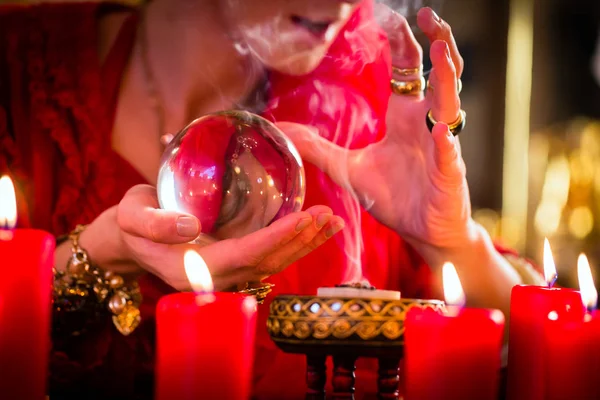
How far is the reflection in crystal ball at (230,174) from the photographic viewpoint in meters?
0.85

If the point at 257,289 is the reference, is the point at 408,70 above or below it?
above

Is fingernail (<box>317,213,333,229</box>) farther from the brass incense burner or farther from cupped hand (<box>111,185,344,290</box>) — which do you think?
the brass incense burner

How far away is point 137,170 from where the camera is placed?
1446mm

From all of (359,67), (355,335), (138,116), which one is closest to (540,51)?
(359,67)

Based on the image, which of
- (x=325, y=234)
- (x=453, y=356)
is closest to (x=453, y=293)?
(x=453, y=356)

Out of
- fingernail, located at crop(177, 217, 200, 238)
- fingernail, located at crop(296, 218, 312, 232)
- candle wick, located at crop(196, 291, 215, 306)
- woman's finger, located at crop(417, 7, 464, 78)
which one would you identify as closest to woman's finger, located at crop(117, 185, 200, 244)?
fingernail, located at crop(177, 217, 200, 238)

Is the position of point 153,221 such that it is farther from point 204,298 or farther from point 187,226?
point 204,298

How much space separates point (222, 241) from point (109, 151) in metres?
0.63

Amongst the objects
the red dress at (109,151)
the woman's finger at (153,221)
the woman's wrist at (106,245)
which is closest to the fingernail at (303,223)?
the woman's finger at (153,221)

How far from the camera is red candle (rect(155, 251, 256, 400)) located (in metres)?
0.55

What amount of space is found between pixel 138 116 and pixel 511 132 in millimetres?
2388

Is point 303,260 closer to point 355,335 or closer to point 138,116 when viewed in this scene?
point 138,116

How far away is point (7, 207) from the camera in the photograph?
0.59 m

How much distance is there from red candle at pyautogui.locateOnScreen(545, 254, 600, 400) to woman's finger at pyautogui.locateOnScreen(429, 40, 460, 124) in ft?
1.49
